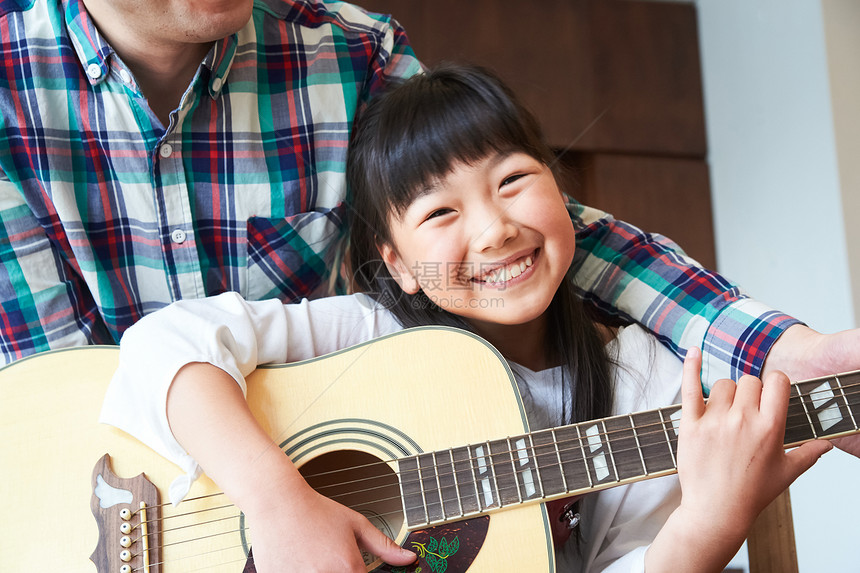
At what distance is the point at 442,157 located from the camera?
93 cm

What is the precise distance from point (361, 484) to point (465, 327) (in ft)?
0.85

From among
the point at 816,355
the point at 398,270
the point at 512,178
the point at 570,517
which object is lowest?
the point at 570,517

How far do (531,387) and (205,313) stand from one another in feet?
1.43

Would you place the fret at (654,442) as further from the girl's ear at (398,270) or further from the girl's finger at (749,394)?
the girl's ear at (398,270)

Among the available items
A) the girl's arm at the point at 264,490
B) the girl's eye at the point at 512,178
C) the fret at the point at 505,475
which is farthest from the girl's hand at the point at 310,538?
the girl's eye at the point at 512,178

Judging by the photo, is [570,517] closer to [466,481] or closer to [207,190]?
[466,481]

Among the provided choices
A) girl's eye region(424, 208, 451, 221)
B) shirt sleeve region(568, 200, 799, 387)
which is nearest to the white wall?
shirt sleeve region(568, 200, 799, 387)

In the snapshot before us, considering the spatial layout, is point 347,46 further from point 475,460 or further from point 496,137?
point 475,460

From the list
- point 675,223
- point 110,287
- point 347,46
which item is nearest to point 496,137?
point 347,46

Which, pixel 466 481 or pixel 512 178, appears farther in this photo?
pixel 512 178

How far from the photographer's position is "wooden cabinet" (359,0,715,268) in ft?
7.27

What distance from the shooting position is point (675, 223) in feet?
7.89

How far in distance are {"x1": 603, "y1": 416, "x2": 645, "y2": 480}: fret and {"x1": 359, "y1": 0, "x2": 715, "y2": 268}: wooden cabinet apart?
1.58 metres

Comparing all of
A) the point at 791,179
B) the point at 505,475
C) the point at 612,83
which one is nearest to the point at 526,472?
the point at 505,475
